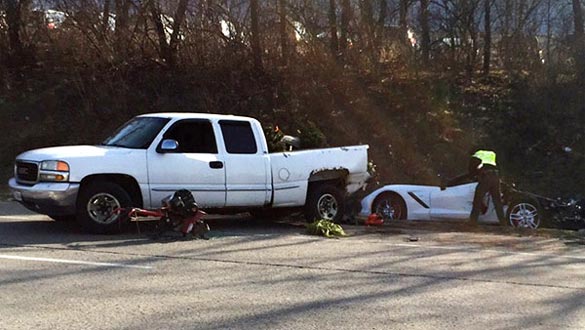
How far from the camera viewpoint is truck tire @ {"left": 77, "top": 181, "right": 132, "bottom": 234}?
34.8 ft

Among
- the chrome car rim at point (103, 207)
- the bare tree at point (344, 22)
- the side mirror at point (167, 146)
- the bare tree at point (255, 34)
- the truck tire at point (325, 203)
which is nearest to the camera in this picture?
the chrome car rim at point (103, 207)

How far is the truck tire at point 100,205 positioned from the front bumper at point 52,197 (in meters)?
0.13

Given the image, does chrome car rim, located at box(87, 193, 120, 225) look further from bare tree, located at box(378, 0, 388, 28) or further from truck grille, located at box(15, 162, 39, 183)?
bare tree, located at box(378, 0, 388, 28)

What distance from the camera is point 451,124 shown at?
21000mm

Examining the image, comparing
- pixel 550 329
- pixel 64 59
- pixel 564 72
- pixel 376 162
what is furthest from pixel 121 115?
pixel 550 329

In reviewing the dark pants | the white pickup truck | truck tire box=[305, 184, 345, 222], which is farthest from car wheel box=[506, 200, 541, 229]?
truck tire box=[305, 184, 345, 222]

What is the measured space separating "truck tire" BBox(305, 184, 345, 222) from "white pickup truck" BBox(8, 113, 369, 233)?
0.7 inches

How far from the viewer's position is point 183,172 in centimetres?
1142

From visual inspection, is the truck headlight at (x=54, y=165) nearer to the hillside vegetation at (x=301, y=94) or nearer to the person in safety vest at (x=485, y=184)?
the person in safety vest at (x=485, y=184)

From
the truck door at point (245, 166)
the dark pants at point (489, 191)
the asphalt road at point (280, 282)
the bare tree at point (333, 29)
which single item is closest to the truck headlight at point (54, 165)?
the asphalt road at point (280, 282)

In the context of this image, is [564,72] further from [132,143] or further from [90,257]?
[90,257]

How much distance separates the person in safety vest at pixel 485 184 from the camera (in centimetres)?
1359

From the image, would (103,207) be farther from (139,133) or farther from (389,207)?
(389,207)

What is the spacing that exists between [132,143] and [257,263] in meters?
3.38
